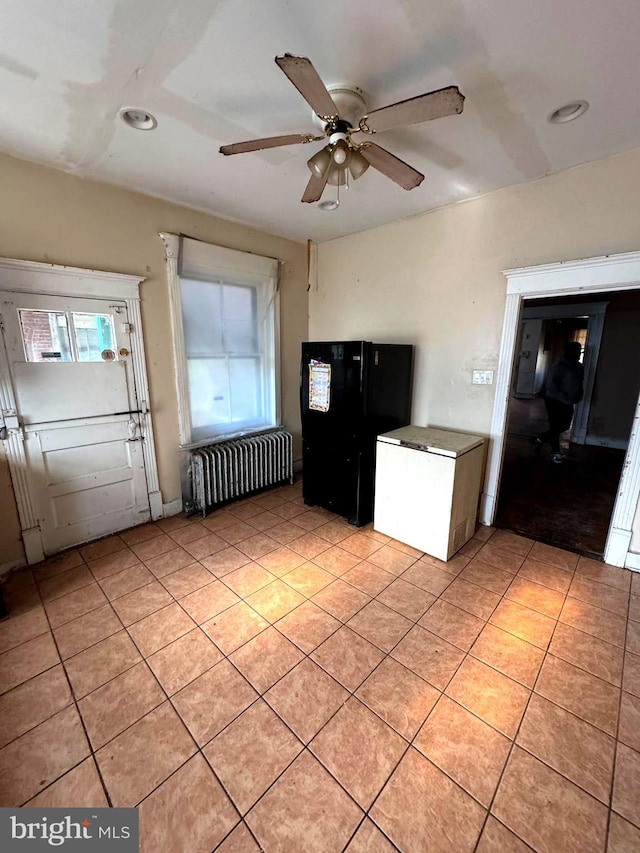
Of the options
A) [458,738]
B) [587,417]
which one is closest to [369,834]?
[458,738]

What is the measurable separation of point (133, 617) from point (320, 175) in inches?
103

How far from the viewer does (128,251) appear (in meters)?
2.60

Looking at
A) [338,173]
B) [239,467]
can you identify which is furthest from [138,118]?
[239,467]

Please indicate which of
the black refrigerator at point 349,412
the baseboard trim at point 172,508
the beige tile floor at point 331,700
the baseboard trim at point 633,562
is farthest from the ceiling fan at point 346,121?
the baseboard trim at point 633,562

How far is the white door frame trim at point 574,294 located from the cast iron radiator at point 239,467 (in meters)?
2.05

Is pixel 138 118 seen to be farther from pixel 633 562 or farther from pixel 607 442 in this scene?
pixel 607 442

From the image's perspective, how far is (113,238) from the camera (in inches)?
99.4

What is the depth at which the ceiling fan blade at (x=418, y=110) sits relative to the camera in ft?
3.92

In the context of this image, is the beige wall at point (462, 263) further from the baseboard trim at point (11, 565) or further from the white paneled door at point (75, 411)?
the baseboard trim at point (11, 565)


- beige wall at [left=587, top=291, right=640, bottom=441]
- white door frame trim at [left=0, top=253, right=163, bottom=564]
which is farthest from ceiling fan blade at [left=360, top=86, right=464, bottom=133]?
beige wall at [left=587, top=291, right=640, bottom=441]

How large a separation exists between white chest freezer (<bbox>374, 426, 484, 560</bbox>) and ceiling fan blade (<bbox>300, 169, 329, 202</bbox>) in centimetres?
168

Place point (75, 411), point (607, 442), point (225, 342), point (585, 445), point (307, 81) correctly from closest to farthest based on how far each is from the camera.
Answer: point (307, 81) < point (75, 411) < point (225, 342) < point (607, 442) < point (585, 445)

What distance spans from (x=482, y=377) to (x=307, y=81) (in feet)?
7.44

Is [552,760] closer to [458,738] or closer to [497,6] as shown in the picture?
[458,738]
